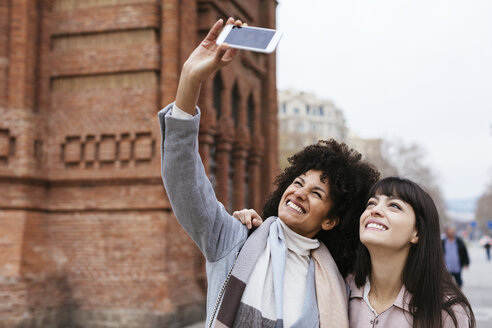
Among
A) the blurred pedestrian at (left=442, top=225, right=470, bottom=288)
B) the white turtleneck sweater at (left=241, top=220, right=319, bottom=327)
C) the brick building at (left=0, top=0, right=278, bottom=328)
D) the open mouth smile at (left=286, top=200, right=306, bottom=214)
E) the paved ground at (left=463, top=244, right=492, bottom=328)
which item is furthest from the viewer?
the blurred pedestrian at (left=442, top=225, right=470, bottom=288)

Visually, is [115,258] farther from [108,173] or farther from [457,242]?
[457,242]

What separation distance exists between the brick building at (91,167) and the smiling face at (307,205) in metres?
5.33

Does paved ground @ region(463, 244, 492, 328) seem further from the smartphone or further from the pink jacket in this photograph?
the smartphone

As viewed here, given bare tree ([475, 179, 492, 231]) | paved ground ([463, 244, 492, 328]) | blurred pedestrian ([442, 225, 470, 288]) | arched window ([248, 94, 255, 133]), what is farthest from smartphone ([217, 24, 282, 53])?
bare tree ([475, 179, 492, 231])

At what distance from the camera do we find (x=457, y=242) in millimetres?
11062

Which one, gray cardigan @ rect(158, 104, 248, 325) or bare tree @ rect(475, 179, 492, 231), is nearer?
gray cardigan @ rect(158, 104, 248, 325)

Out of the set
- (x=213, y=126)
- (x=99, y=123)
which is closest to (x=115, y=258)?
(x=99, y=123)

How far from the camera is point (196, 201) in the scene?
233 centimetres

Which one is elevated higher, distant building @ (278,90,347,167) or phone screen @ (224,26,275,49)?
distant building @ (278,90,347,167)

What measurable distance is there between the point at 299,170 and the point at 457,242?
9.34 m

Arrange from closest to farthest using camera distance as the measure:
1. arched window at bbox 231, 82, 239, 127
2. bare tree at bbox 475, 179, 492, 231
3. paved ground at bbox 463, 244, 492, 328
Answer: paved ground at bbox 463, 244, 492, 328 → arched window at bbox 231, 82, 239, 127 → bare tree at bbox 475, 179, 492, 231

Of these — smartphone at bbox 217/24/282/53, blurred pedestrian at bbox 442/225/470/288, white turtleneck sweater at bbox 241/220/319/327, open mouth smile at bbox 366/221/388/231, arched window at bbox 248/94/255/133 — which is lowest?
blurred pedestrian at bbox 442/225/470/288

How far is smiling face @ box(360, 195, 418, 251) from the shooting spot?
2.55 metres

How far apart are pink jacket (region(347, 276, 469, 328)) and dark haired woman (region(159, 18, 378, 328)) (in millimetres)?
149
